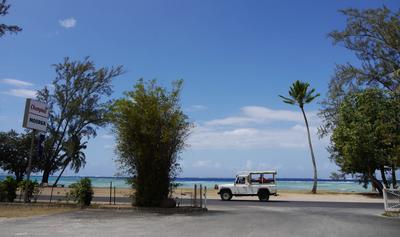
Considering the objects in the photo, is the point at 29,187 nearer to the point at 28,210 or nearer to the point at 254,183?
the point at 28,210

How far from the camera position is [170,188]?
72.2ft

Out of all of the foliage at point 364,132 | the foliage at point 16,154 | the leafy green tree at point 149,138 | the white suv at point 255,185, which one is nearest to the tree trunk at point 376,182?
the foliage at point 364,132

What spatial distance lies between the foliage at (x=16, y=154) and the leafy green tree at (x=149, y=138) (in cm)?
4136

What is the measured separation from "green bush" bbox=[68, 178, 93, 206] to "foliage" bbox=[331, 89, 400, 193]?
2550 cm

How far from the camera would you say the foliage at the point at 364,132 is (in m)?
38.0

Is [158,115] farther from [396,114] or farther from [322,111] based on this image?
[322,111]

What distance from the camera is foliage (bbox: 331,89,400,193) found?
38.0 meters

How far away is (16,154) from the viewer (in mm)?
58938

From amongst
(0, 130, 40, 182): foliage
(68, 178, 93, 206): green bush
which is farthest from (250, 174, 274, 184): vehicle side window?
(0, 130, 40, 182): foliage

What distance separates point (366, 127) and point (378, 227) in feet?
83.6

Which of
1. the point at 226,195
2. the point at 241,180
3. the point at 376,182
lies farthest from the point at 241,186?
the point at 376,182

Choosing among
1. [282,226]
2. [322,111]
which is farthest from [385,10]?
[282,226]

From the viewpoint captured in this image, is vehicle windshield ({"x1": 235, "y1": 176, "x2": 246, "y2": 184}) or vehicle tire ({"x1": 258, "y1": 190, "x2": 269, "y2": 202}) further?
Answer: vehicle windshield ({"x1": 235, "y1": 176, "x2": 246, "y2": 184})

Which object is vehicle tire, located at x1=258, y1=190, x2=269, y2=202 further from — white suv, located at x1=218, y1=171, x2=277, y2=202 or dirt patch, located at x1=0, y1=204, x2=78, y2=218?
dirt patch, located at x1=0, y1=204, x2=78, y2=218
